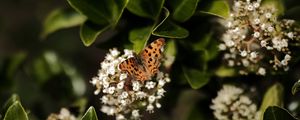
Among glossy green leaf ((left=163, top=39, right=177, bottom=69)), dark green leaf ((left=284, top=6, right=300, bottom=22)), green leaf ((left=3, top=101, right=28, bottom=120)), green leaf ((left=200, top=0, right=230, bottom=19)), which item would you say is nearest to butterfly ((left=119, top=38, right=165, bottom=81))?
glossy green leaf ((left=163, top=39, right=177, bottom=69))

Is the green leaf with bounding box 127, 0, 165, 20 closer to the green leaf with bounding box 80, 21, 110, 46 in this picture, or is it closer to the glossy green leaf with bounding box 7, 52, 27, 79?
the green leaf with bounding box 80, 21, 110, 46

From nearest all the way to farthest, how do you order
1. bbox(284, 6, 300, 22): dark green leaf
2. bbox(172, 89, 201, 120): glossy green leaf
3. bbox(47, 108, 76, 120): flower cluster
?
bbox(284, 6, 300, 22): dark green leaf, bbox(47, 108, 76, 120): flower cluster, bbox(172, 89, 201, 120): glossy green leaf

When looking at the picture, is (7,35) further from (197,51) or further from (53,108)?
(197,51)

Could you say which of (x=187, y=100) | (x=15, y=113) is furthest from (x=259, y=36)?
(x=15, y=113)

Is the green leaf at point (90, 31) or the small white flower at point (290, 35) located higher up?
the green leaf at point (90, 31)

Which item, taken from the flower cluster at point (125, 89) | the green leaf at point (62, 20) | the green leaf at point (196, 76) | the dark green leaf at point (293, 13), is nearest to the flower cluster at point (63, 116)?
the flower cluster at point (125, 89)

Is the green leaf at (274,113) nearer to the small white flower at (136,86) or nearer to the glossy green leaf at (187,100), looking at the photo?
the small white flower at (136,86)

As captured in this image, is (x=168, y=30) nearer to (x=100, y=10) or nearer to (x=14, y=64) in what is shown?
(x=100, y=10)
